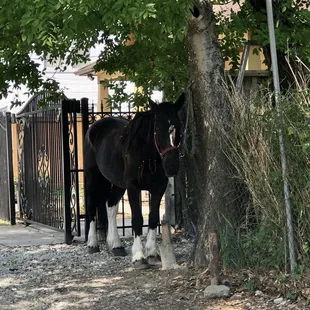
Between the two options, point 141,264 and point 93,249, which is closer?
point 141,264

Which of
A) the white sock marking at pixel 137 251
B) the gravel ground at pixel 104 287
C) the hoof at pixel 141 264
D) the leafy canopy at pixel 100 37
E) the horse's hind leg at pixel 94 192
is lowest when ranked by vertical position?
the gravel ground at pixel 104 287

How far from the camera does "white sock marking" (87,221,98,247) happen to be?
9360mm

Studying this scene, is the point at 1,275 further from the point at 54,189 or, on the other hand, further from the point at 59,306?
the point at 54,189

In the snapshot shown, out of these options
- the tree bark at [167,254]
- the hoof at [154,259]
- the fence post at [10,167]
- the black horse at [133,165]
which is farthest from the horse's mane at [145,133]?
the fence post at [10,167]

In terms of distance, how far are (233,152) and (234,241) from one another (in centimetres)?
97

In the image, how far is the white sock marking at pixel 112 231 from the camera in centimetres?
912

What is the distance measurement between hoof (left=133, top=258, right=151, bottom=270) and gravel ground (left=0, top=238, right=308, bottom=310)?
9 cm

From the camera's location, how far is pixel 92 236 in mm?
9414

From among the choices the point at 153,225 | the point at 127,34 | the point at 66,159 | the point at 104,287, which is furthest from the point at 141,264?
the point at 127,34

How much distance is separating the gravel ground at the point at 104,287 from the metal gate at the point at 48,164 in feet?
4.91

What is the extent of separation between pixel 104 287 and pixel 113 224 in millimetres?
2392

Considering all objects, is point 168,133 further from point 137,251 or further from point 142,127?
point 137,251

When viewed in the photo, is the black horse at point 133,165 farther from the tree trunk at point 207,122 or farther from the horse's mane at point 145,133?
the tree trunk at point 207,122

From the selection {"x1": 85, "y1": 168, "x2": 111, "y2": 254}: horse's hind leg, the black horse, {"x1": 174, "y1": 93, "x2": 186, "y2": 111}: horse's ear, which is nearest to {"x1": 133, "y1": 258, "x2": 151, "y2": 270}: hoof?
the black horse
